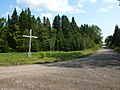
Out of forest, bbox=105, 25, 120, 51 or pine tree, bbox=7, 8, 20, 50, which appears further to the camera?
forest, bbox=105, 25, 120, 51

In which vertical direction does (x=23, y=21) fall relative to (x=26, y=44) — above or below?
above

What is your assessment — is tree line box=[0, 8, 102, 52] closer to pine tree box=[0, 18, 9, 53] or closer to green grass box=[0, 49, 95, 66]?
pine tree box=[0, 18, 9, 53]

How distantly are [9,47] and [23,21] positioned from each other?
11.9m

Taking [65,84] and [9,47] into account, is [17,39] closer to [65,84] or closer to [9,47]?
[9,47]

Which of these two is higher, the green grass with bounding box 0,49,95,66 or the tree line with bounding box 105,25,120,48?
the tree line with bounding box 105,25,120,48

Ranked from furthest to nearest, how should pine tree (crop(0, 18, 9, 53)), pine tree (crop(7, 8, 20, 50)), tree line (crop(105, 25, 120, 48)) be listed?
tree line (crop(105, 25, 120, 48)) < pine tree (crop(7, 8, 20, 50)) < pine tree (crop(0, 18, 9, 53))

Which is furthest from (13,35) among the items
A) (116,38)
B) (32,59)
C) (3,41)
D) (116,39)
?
(32,59)

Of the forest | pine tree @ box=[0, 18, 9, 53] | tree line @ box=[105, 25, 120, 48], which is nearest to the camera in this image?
pine tree @ box=[0, 18, 9, 53]

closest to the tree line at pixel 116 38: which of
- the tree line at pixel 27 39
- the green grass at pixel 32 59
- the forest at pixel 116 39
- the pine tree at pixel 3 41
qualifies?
the forest at pixel 116 39

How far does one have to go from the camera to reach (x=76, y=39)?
3841 inches

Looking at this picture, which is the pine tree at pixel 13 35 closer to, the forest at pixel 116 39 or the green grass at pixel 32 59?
the forest at pixel 116 39

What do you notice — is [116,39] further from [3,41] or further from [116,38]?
[3,41]

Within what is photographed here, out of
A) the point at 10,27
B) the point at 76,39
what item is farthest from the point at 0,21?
the point at 76,39

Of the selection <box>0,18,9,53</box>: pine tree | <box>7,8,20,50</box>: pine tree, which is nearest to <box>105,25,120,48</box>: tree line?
<box>7,8,20,50</box>: pine tree
